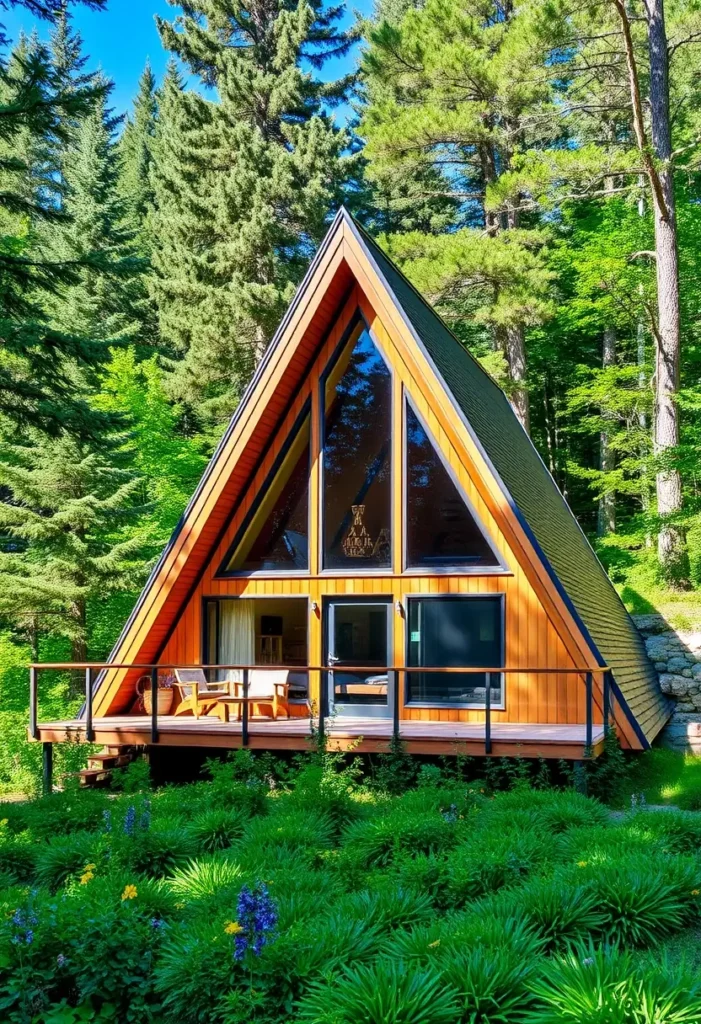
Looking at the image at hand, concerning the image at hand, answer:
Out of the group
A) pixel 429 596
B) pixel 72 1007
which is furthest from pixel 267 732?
pixel 72 1007

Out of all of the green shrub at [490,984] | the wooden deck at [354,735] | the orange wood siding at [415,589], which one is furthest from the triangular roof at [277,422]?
the green shrub at [490,984]

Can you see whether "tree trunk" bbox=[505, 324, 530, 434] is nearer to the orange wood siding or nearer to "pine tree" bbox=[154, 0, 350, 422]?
"pine tree" bbox=[154, 0, 350, 422]

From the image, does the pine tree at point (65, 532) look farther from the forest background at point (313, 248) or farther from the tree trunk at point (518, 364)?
the tree trunk at point (518, 364)

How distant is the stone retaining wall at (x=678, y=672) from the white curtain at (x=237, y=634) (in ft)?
19.3

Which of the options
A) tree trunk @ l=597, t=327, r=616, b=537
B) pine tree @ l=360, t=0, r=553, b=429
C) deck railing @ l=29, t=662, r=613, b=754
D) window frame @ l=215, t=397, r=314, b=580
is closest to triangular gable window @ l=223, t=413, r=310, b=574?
window frame @ l=215, t=397, r=314, b=580

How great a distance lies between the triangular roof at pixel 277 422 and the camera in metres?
9.59

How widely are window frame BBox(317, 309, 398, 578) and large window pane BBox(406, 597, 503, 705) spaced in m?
0.71

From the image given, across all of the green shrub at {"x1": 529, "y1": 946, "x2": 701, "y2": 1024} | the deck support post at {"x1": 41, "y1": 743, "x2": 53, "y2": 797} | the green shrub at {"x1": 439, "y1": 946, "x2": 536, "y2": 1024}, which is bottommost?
the deck support post at {"x1": 41, "y1": 743, "x2": 53, "y2": 797}

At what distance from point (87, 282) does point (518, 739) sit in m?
20.7

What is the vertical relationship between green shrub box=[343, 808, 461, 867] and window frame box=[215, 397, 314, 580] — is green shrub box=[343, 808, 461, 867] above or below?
below

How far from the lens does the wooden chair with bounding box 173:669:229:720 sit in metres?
10.6

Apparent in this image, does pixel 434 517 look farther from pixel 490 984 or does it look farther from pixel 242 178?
pixel 242 178

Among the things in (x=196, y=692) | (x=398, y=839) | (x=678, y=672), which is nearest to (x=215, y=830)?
(x=398, y=839)

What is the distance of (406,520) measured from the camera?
10.6 meters
